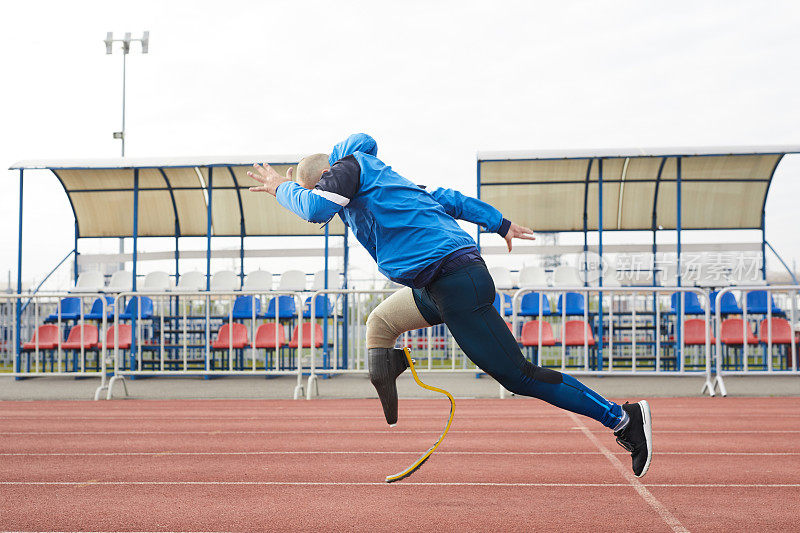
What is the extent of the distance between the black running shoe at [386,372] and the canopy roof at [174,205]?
12.0 meters

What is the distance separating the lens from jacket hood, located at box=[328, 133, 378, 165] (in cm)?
368

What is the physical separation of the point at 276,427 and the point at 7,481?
9.33ft

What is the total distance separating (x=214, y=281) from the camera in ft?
52.9

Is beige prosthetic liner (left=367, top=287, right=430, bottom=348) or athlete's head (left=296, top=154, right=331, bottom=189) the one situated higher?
athlete's head (left=296, top=154, right=331, bottom=189)

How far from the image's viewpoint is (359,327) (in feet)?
40.5

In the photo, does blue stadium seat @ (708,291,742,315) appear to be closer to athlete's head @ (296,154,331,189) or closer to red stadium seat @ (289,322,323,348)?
red stadium seat @ (289,322,323,348)

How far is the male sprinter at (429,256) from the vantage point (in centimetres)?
348

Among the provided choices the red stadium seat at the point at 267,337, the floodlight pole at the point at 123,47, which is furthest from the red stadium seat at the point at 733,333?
the floodlight pole at the point at 123,47

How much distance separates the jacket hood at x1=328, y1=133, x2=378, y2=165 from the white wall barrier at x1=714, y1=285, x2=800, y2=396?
24.5 feet

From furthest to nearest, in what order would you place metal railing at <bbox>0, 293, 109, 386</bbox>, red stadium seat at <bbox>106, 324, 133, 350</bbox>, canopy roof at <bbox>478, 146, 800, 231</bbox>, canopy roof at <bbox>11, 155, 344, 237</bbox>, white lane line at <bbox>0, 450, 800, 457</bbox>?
canopy roof at <bbox>11, 155, 344, 237</bbox> < canopy roof at <bbox>478, 146, 800, 231</bbox> < red stadium seat at <bbox>106, 324, 133, 350</bbox> < metal railing at <bbox>0, 293, 109, 386</bbox> < white lane line at <bbox>0, 450, 800, 457</bbox>

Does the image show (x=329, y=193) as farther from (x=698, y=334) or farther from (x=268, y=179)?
(x=698, y=334)

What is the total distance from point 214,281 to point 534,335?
7.09 meters

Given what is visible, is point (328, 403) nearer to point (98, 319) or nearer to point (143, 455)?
point (143, 455)

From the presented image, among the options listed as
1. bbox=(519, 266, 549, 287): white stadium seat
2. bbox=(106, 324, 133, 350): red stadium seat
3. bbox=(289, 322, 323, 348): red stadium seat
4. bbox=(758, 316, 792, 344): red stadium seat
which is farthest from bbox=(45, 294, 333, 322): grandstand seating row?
bbox=(758, 316, 792, 344): red stadium seat
